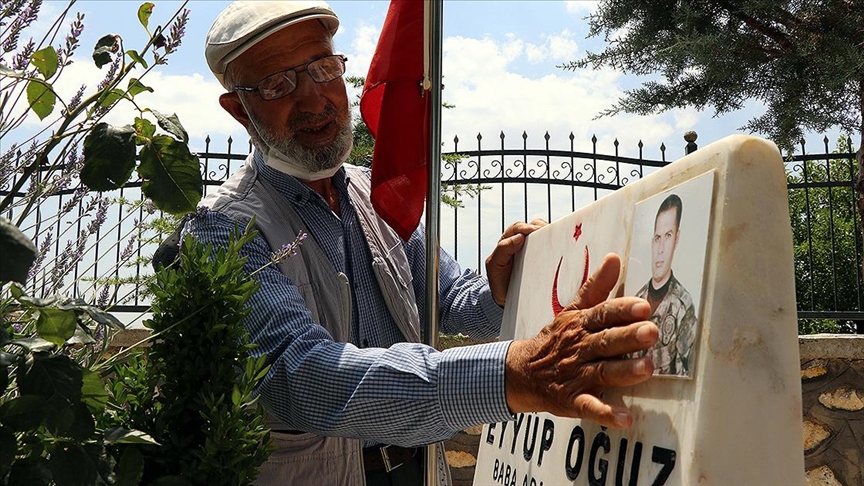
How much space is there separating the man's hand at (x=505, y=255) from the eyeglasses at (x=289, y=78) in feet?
2.46

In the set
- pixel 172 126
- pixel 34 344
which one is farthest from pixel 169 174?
pixel 34 344

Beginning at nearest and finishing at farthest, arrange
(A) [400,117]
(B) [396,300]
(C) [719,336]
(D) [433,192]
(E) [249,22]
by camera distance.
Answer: (C) [719,336], (D) [433,192], (A) [400,117], (E) [249,22], (B) [396,300]

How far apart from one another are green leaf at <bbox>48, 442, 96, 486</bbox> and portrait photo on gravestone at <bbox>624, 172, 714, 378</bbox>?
82 centimetres

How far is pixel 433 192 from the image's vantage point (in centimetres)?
184

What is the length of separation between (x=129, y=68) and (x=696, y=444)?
3.21 ft

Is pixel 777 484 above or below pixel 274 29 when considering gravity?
below

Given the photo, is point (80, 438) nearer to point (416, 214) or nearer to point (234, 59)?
point (416, 214)

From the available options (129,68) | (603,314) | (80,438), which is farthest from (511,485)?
(129,68)

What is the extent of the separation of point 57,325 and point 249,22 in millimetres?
1442

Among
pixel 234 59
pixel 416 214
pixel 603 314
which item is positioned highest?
pixel 234 59

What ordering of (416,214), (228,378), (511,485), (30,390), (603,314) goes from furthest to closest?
(416,214), (511,485), (228,378), (603,314), (30,390)

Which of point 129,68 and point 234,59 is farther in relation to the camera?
point 234,59

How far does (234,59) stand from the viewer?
89.8 inches

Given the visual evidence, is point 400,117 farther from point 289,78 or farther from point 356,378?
point 356,378
